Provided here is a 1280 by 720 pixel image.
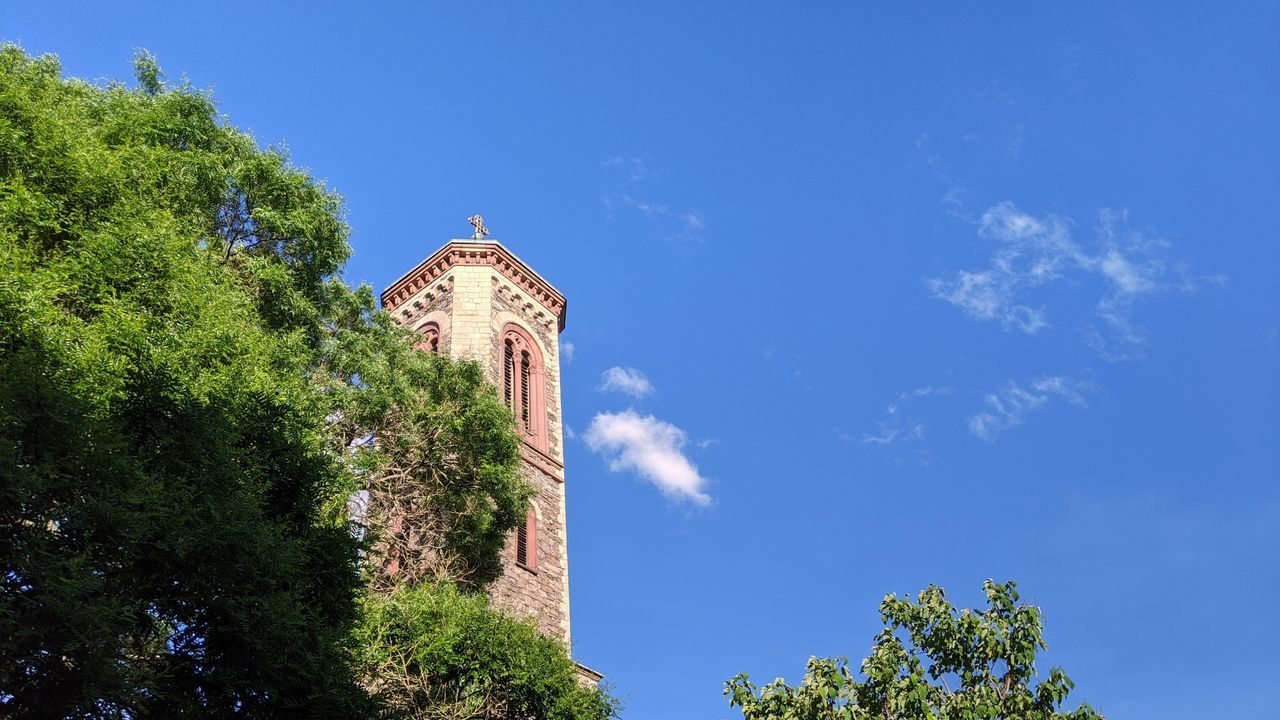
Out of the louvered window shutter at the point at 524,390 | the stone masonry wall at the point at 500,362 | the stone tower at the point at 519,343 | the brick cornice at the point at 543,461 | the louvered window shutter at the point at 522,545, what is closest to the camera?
the stone masonry wall at the point at 500,362

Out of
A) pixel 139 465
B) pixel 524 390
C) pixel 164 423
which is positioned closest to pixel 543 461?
pixel 524 390

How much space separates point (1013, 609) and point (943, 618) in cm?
94

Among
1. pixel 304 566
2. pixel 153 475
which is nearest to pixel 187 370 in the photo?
pixel 153 475

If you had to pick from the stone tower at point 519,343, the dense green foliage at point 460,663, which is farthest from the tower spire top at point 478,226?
the dense green foliage at point 460,663

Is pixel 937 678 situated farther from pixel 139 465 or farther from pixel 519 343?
pixel 519 343

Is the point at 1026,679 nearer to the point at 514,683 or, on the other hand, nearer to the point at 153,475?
the point at 514,683

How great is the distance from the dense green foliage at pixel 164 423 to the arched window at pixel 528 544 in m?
6.74

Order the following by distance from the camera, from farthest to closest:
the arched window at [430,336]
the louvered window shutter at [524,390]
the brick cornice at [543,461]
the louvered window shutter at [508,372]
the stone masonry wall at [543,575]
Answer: the arched window at [430,336]
the louvered window shutter at [524,390]
the louvered window shutter at [508,372]
the brick cornice at [543,461]
the stone masonry wall at [543,575]

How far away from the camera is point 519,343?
29844 mm

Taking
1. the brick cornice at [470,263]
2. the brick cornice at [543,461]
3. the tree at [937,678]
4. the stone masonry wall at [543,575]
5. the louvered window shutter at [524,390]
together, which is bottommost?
the tree at [937,678]

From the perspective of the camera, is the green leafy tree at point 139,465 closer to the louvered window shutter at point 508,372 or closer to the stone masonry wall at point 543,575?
the stone masonry wall at point 543,575

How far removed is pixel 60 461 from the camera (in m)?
8.98

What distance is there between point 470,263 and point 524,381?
4146 millimetres

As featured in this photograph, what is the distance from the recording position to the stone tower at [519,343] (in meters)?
25.6
